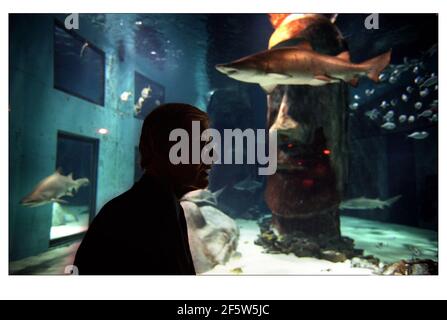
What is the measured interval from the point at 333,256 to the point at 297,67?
12.5 feet

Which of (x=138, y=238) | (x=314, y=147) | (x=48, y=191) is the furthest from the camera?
(x=314, y=147)

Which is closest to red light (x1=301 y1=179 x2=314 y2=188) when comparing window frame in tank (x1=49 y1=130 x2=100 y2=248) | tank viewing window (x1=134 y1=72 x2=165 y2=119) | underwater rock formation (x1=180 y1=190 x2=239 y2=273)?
underwater rock formation (x1=180 y1=190 x2=239 y2=273)

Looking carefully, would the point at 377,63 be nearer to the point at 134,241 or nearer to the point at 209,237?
the point at 209,237

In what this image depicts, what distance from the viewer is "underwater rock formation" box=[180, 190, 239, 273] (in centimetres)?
544

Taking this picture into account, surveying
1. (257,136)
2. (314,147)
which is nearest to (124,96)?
(257,136)

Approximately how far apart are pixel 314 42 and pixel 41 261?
24.1 ft

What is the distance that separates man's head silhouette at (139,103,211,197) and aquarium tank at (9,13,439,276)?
0.77ft

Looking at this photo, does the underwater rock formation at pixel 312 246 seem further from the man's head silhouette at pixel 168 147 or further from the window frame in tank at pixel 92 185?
the man's head silhouette at pixel 168 147

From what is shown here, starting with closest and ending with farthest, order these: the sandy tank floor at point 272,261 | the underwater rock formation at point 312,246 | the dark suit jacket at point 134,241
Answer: the dark suit jacket at point 134,241, the sandy tank floor at point 272,261, the underwater rock formation at point 312,246

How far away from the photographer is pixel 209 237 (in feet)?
20.3

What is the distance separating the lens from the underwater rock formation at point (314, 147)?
21.2 feet

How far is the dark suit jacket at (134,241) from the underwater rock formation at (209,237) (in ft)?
14.2

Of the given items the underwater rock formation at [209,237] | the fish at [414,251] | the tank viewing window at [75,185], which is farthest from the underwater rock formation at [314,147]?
the tank viewing window at [75,185]
